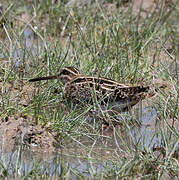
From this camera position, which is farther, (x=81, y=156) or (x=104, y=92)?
(x=104, y=92)

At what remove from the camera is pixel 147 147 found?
4.66 metres

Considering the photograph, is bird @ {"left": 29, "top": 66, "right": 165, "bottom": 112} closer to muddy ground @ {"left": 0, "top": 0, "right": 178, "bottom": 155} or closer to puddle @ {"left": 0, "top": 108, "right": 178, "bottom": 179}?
puddle @ {"left": 0, "top": 108, "right": 178, "bottom": 179}

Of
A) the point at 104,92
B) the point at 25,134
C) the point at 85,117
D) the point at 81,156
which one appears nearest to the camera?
the point at 81,156

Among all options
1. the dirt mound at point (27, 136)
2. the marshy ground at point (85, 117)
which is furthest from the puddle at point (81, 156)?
the dirt mound at point (27, 136)

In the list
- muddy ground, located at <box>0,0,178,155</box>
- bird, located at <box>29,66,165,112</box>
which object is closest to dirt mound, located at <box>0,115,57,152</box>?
muddy ground, located at <box>0,0,178,155</box>

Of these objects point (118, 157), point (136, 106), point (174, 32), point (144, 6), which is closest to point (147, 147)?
point (118, 157)

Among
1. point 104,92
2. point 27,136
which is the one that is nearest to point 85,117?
point 104,92

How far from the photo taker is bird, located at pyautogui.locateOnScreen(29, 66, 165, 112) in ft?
18.7

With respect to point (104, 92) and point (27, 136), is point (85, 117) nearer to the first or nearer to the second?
point (104, 92)

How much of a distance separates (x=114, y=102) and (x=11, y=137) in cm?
130

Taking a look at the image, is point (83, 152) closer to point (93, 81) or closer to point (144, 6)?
point (93, 81)

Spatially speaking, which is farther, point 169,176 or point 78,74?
point 78,74

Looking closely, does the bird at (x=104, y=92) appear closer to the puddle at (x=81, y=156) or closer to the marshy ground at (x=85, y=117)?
the marshy ground at (x=85, y=117)

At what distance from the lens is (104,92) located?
5.82m
